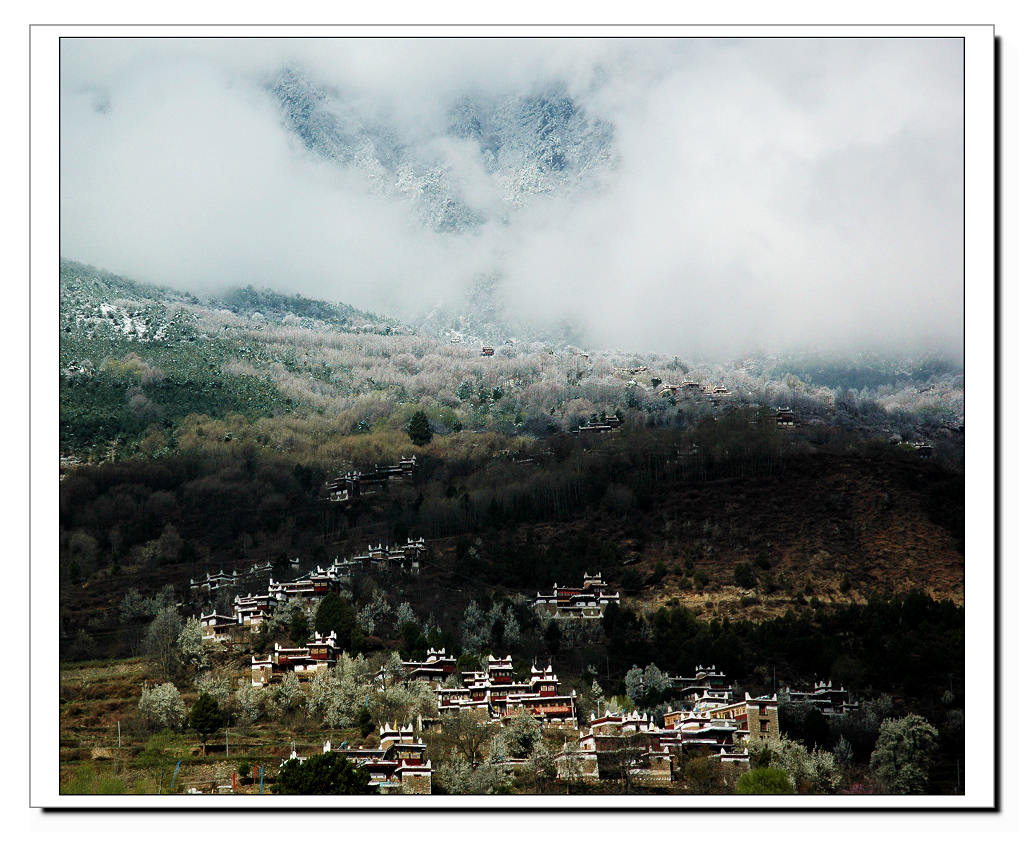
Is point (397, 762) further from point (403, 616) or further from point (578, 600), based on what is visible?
point (578, 600)

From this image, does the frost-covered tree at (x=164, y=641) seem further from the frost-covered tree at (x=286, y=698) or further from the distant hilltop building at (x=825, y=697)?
the distant hilltop building at (x=825, y=697)

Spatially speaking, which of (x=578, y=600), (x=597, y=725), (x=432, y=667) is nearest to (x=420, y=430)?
(x=578, y=600)

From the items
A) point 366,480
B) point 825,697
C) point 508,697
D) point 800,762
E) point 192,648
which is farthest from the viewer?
point 366,480

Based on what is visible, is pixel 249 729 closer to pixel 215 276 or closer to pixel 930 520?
pixel 930 520

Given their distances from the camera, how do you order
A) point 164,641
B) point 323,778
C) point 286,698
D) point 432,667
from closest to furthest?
point 323,778, point 286,698, point 432,667, point 164,641

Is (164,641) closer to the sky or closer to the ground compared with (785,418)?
closer to the ground

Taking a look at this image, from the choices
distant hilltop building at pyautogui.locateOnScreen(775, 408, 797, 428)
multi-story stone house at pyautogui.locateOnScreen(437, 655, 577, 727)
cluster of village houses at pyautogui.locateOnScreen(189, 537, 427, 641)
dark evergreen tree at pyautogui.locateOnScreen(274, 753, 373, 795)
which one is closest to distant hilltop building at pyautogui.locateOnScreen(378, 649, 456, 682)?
multi-story stone house at pyautogui.locateOnScreen(437, 655, 577, 727)
